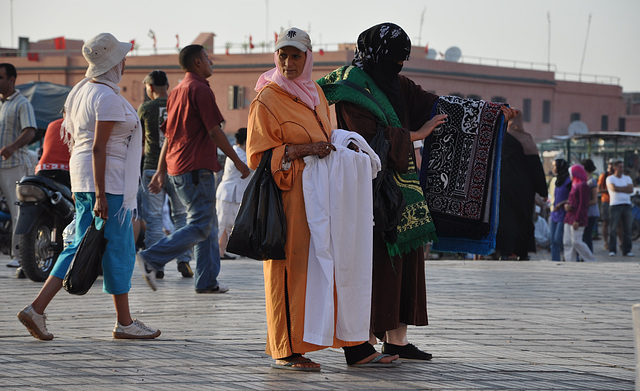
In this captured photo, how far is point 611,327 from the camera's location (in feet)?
22.3

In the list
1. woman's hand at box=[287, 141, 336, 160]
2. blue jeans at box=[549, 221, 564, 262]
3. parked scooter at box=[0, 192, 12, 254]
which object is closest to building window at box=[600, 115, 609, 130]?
blue jeans at box=[549, 221, 564, 262]

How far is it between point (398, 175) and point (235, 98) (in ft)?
166

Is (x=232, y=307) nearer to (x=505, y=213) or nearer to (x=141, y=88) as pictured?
(x=505, y=213)

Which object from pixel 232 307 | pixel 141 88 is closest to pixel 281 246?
pixel 232 307

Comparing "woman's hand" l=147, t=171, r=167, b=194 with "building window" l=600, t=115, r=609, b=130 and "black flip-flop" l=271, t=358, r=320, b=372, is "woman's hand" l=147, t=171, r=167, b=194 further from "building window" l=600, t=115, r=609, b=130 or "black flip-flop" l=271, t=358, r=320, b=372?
"building window" l=600, t=115, r=609, b=130

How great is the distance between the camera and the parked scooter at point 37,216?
938cm

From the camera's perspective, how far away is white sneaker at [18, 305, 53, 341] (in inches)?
225

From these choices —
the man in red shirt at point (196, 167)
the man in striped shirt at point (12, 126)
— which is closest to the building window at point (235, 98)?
the man in striped shirt at point (12, 126)

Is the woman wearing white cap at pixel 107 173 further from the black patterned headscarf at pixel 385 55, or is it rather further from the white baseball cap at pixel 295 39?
the black patterned headscarf at pixel 385 55

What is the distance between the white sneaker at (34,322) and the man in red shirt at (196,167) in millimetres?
2414

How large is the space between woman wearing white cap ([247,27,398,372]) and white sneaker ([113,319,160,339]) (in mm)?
1160

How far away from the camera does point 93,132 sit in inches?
236

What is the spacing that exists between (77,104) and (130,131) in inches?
14.5

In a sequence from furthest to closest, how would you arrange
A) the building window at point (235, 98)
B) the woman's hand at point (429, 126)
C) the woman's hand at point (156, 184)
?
the building window at point (235, 98), the woman's hand at point (156, 184), the woman's hand at point (429, 126)
